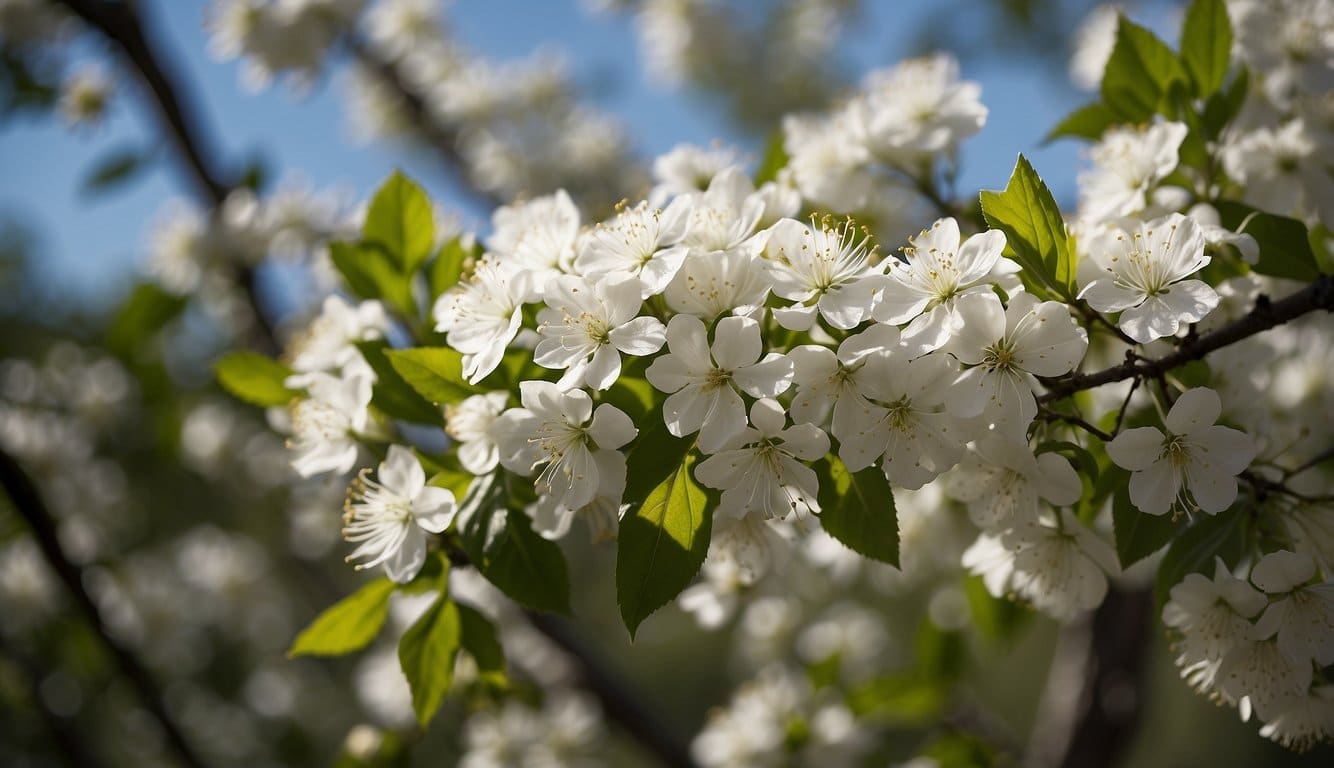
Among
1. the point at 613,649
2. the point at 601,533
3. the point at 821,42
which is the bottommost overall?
the point at 613,649

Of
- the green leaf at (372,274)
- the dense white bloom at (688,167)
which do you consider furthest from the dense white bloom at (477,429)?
the dense white bloom at (688,167)

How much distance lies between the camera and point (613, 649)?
10797 millimetres

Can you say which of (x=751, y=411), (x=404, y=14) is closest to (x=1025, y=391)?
(x=751, y=411)

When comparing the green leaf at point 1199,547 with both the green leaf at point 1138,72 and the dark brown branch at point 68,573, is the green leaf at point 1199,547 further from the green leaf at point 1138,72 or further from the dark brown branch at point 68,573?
the dark brown branch at point 68,573

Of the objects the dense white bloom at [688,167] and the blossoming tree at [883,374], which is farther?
the dense white bloom at [688,167]

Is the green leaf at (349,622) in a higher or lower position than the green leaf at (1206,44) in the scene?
lower

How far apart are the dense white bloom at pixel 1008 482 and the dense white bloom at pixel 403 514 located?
0.73 m

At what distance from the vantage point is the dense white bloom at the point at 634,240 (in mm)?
1168

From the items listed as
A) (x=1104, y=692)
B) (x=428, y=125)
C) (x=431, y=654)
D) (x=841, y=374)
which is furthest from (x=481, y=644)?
(x=428, y=125)

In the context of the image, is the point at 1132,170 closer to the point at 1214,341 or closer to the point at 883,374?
the point at 1214,341

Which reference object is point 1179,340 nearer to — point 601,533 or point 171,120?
point 601,533

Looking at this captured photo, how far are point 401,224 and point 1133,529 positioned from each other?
1275mm

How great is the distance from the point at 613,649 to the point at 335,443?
32.5ft

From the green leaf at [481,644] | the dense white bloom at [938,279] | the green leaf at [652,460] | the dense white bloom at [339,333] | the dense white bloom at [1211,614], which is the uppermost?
the dense white bloom at [938,279]
